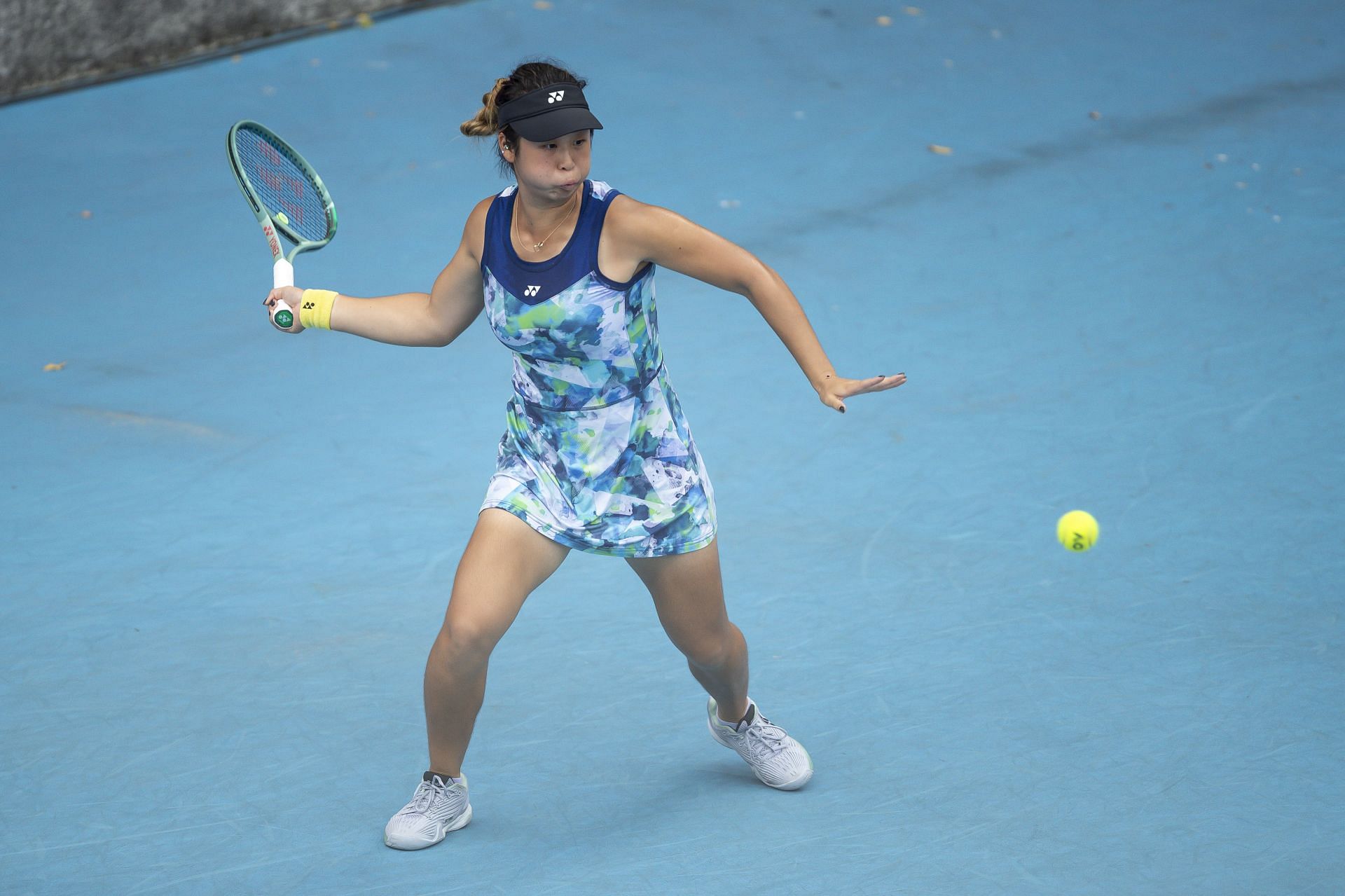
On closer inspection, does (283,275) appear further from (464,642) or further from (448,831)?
A: (448,831)

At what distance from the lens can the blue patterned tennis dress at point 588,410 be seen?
299cm

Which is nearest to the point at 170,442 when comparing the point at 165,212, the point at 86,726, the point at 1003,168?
the point at 86,726

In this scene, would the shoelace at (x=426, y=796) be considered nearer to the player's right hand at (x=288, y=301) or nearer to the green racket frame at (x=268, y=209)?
the player's right hand at (x=288, y=301)

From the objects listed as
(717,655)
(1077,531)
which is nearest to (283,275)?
(717,655)

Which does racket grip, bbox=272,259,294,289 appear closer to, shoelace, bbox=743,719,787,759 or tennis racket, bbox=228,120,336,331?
tennis racket, bbox=228,120,336,331

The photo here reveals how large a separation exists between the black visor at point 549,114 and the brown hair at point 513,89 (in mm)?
28

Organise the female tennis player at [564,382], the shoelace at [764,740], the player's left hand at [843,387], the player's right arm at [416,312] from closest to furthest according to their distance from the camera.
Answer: the player's left hand at [843,387] < the female tennis player at [564,382] < the player's right arm at [416,312] < the shoelace at [764,740]

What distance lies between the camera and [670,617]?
329cm

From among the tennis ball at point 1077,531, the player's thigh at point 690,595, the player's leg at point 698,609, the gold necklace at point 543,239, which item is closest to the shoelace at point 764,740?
the player's leg at point 698,609

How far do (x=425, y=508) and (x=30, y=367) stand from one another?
84.9 inches

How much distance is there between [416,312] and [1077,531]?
2079 millimetres

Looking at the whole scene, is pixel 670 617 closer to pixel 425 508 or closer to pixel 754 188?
pixel 425 508

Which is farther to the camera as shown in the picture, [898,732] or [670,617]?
[898,732]

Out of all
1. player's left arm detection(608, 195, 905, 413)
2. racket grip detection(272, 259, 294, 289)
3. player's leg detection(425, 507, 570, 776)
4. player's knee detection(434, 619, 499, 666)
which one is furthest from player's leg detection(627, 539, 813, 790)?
racket grip detection(272, 259, 294, 289)
